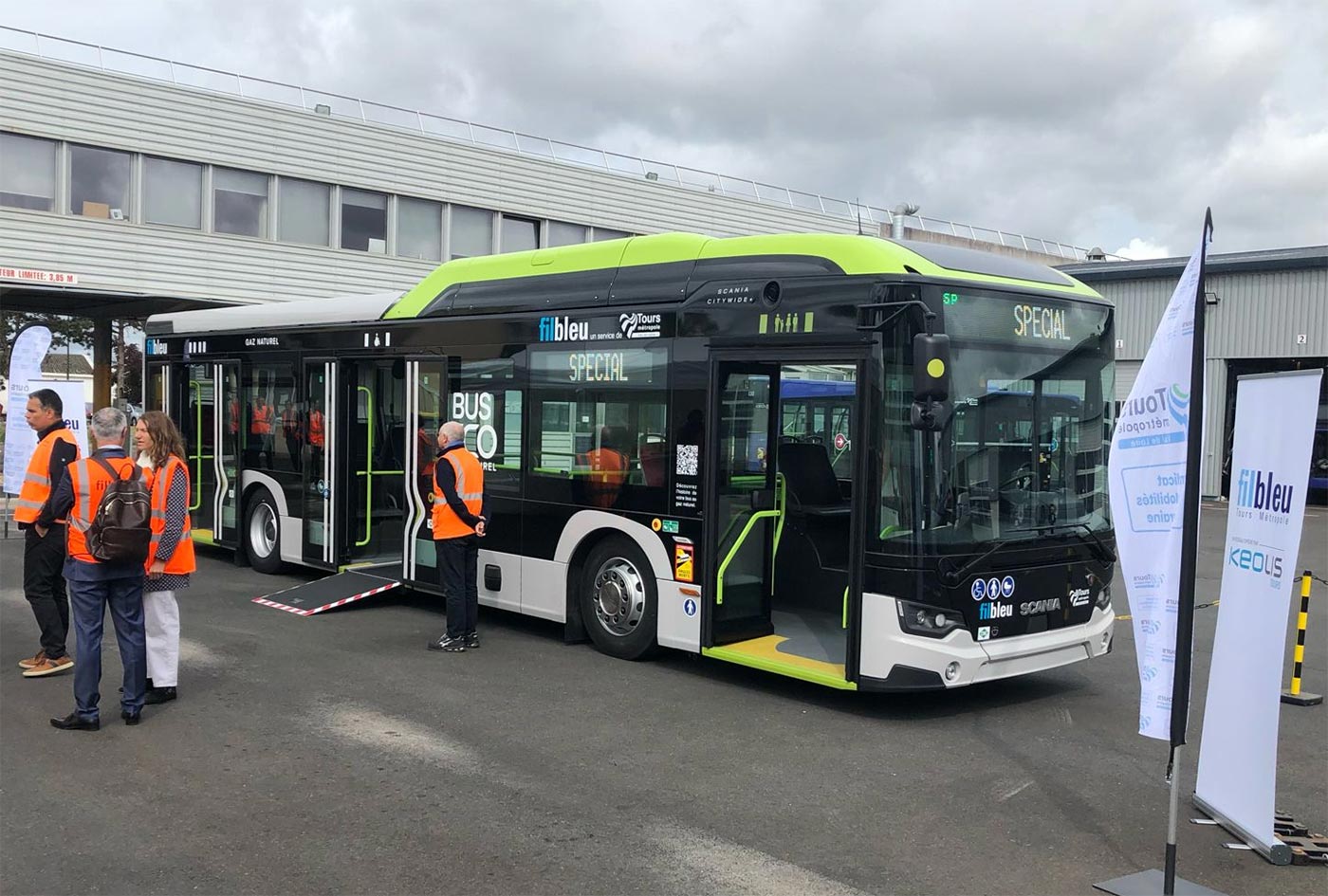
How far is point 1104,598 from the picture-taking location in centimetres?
779

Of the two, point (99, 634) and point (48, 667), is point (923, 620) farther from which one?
point (48, 667)

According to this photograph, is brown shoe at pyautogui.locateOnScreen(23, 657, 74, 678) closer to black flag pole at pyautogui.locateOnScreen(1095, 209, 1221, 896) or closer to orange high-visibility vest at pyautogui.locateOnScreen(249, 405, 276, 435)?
orange high-visibility vest at pyautogui.locateOnScreen(249, 405, 276, 435)

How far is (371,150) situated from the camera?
2688 cm

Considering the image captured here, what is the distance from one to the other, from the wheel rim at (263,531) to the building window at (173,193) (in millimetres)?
13637

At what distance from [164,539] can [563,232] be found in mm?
24637

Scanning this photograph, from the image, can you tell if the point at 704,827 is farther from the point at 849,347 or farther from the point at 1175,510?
the point at 849,347

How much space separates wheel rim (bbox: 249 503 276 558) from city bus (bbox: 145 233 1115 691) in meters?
1.36

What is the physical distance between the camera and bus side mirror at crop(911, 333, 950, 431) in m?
6.42

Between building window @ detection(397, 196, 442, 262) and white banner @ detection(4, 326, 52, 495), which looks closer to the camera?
white banner @ detection(4, 326, 52, 495)

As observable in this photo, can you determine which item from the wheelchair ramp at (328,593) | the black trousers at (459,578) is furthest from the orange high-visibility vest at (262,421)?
the black trousers at (459,578)

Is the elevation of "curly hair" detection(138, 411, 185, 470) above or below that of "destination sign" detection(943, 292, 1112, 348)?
below

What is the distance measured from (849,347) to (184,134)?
21093 mm

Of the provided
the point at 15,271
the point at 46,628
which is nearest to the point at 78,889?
the point at 46,628

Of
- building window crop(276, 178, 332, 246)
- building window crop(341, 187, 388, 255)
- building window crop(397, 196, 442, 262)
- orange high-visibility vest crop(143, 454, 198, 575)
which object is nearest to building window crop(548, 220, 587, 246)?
building window crop(397, 196, 442, 262)
